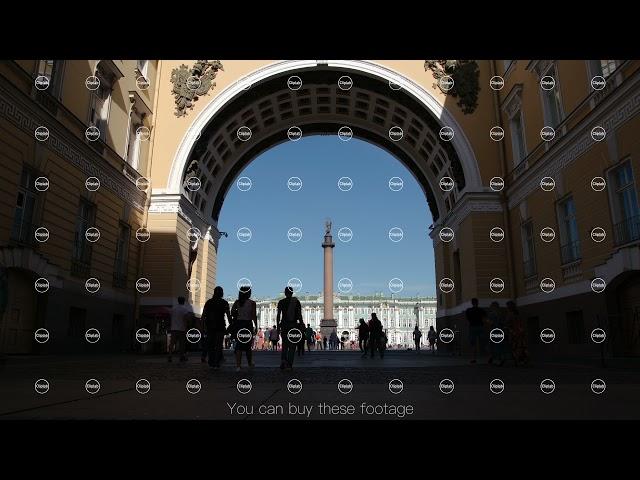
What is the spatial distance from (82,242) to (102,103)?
5574 mm

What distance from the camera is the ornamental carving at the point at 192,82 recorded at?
22.6 metres

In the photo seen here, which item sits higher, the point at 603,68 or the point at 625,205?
the point at 603,68

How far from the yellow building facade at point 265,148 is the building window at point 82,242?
0.06 metres

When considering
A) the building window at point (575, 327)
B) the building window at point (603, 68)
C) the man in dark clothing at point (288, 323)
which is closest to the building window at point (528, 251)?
the building window at point (575, 327)

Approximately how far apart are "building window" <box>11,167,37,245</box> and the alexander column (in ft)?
89.3

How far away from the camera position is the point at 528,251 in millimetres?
19125

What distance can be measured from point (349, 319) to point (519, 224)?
5746cm

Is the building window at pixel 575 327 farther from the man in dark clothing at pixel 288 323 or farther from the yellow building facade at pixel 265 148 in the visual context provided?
the man in dark clothing at pixel 288 323

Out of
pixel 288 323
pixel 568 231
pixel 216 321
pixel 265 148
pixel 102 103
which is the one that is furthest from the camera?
pixel 265 148

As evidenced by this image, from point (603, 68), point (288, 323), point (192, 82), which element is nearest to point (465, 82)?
point (603, 68)

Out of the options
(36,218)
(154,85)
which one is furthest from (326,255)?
(36,218)

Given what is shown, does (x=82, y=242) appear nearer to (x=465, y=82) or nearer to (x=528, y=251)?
(x=528, y=251)
